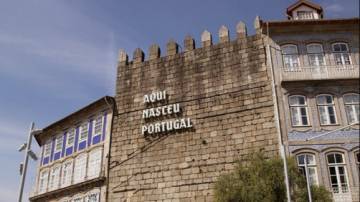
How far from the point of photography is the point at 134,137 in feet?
Answer: 67.9

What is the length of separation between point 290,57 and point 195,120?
5.35m

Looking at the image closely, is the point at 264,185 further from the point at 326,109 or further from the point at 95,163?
the point at 95,163

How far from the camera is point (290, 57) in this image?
18.6 metres

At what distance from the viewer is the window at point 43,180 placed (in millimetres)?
25422

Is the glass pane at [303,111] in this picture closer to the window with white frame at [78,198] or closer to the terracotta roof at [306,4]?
the terracotta roof at [306,4]

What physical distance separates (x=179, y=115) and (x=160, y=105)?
1.29 metres

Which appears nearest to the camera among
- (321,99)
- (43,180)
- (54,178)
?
(321,99)

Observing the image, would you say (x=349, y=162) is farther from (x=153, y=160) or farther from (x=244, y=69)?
(x=153, y=160)

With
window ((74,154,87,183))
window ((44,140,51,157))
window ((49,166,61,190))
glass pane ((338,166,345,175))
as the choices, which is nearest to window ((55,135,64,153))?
window ((44,140,51,157))

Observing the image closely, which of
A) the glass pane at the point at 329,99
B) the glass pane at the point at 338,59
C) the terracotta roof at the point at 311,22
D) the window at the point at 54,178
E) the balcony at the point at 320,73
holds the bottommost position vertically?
the window at the point at 54,178

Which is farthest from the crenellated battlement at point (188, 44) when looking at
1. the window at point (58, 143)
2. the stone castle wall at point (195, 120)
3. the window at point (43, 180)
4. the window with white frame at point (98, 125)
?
the window at point (43, 180)

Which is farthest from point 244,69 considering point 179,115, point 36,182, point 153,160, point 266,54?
point 36,182

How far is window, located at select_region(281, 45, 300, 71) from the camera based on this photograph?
18422 mm

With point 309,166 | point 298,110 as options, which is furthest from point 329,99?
point 309,166
